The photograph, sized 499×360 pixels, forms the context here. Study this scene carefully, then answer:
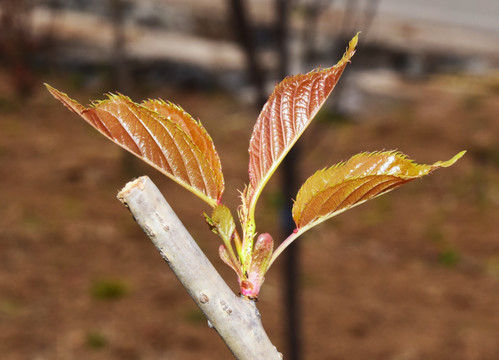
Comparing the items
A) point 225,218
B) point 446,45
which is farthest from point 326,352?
point 446,45

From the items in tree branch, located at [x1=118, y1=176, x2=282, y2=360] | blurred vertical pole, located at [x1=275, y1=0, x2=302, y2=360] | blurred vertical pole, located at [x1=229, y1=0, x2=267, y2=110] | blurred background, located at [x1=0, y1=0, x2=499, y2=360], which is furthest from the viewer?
blurred background, located at [x1=0, y1=0, x2=499, y2=360]

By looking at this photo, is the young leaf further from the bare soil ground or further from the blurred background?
the bare soil ground

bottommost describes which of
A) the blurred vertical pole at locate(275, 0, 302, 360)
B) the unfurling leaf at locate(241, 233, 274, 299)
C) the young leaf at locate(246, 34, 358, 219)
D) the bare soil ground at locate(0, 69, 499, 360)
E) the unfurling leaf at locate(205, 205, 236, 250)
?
the bare soil ground at locate(0, 69, 499, 360)

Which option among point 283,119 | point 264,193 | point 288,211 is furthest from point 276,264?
point 283,119

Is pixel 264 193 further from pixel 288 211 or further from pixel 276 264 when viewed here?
pixel 288 211

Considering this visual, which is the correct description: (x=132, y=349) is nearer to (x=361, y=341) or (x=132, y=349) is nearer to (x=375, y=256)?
(x=361, y=341)

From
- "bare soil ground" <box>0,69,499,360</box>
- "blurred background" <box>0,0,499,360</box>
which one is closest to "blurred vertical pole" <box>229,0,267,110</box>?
"blurred background" <box>0,0,499,360</box>
